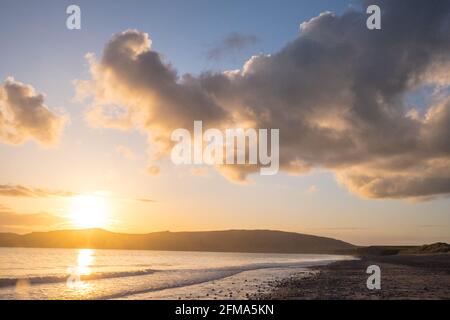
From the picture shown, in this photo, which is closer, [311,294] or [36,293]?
[311,294]

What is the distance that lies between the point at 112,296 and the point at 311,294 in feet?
52.5
